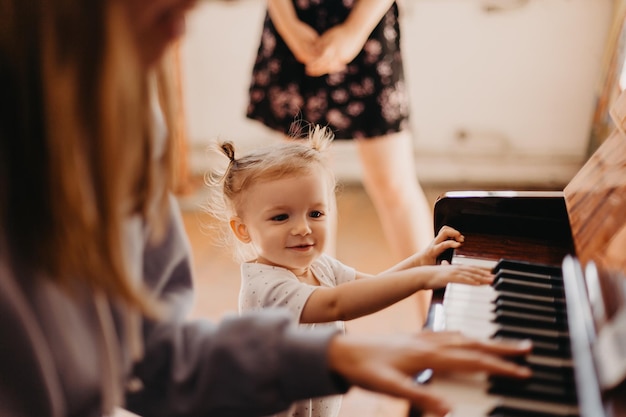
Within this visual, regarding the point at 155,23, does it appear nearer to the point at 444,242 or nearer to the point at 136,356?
the point at 136,356

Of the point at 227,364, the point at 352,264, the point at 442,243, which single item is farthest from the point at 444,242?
the point at 352,264

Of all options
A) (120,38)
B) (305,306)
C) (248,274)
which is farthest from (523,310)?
(120,38)

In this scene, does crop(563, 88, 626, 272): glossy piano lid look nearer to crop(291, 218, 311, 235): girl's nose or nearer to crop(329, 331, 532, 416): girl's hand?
crop(329, 331, 532, 416): girl's hand

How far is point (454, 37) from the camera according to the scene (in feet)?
8.91

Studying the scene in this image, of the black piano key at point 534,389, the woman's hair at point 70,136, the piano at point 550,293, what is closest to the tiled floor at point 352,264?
the piano at point 550,293

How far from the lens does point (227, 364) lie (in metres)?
0.71

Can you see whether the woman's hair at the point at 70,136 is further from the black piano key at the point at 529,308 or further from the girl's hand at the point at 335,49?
the girl's hand at the point at 335,49

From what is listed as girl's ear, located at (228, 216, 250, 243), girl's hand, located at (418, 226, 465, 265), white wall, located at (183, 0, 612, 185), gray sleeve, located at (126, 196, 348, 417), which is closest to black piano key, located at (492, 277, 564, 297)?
girl's hand, located at (418, 226, 465, 265)

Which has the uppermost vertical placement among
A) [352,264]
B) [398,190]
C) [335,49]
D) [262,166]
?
[335,49]

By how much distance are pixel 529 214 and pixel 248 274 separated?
455mm

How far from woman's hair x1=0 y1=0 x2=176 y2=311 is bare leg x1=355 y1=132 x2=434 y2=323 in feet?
3.99

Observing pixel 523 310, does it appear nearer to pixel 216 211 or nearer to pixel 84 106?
pixel 84 106

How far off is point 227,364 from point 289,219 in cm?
42

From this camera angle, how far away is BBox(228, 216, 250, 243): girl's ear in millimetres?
1155
